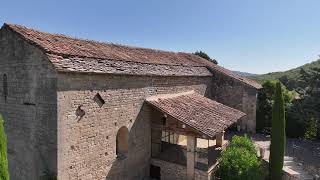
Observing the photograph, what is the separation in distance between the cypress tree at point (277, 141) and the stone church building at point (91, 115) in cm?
243

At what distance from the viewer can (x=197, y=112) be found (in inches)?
634

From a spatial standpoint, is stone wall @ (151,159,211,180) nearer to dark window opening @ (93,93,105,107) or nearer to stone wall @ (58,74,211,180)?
stone wall @ (58,74,211,180)

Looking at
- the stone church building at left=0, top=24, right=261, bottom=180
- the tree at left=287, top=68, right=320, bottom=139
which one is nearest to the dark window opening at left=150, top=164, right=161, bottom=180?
the stone church building at left=0, top=24, right=261, bottom=180

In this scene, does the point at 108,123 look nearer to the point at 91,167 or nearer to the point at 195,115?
the point at 91,167

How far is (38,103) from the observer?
1133 centimetres

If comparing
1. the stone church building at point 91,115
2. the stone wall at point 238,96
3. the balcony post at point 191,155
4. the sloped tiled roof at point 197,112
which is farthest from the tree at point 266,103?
the balcony post at point 191,155

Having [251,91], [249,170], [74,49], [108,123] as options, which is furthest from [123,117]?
[251,91]

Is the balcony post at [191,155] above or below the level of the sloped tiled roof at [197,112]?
below

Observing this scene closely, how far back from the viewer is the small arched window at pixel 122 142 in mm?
14047

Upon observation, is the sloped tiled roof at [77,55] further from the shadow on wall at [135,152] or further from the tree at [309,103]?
the tree at [309,103]

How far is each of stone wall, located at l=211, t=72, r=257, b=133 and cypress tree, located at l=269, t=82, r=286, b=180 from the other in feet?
23.8

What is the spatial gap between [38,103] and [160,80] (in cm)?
738

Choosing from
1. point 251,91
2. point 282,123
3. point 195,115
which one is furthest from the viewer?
point 251,91

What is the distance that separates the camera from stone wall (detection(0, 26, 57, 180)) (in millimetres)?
10875
